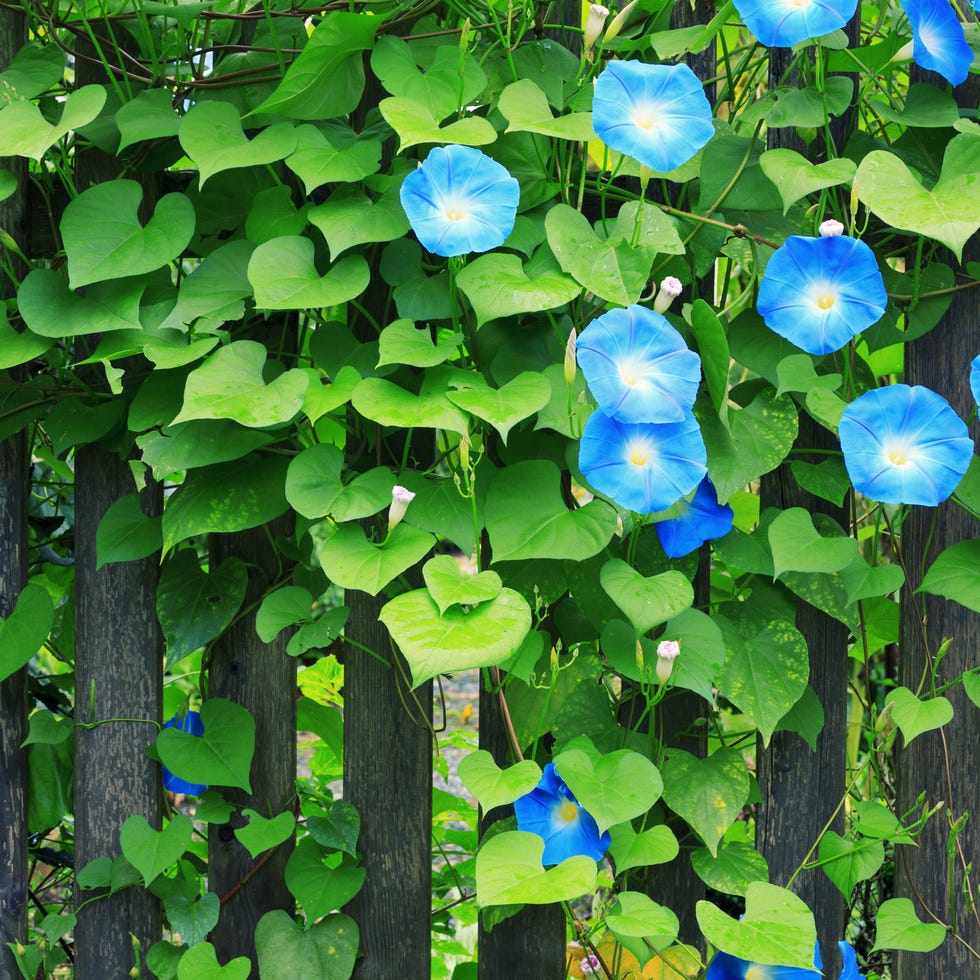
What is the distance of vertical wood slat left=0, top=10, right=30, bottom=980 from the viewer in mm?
1579

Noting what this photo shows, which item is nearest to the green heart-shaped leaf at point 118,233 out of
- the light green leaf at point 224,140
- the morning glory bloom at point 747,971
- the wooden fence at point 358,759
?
the light green leaf at point 224,140

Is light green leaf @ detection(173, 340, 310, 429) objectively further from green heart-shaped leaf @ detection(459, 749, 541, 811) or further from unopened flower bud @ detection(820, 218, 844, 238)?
unopened flower bud @ detection(820, 218, 844, 238)

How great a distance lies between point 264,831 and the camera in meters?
1.46

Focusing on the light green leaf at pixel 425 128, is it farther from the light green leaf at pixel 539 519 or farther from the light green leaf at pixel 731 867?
the light green leaf at pixel 731 867

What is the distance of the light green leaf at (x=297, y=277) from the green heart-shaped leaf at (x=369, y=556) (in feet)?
0.88

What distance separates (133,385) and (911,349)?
3.42ft

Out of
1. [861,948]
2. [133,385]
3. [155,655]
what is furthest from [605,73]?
[861,948]

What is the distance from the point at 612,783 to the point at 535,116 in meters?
0.78

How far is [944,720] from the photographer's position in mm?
1351

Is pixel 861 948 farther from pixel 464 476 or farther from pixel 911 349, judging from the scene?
pixel 464 476

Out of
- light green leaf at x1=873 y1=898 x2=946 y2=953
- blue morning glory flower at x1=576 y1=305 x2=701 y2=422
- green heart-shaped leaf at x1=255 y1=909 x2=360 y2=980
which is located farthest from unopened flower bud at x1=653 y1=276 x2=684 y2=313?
green heart-shaped leaf at x1=255 y1=909 x2=360 y2=980

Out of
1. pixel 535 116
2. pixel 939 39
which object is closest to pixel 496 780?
pixel 535 116

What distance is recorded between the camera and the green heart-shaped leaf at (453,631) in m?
1.16

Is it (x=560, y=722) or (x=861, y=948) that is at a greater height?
(x=560, y=722)
